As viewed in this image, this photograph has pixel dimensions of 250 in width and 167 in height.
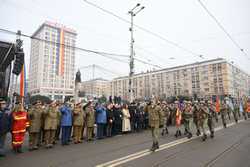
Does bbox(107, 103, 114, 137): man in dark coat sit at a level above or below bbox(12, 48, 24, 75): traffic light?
below

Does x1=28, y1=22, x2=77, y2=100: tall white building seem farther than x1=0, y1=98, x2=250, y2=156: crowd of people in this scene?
Yes

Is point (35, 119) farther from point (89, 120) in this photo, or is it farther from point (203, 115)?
point (203, 115)

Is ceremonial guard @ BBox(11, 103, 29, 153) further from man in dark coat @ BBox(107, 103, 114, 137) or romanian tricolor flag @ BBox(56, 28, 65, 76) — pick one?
romanian tricolor flag @ BBox(56, 28, 65, 76)

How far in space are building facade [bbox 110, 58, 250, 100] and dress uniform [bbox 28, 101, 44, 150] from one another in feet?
210

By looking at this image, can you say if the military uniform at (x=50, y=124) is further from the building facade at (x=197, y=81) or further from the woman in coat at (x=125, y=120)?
the building facade at (x=197, y=81)

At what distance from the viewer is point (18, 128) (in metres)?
7.00

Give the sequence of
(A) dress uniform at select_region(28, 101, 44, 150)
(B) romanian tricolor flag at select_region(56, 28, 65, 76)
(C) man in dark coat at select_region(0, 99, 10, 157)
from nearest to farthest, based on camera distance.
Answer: (C) man in dark coat at select_region(0, 99, 10, 157) → (A) dress uniform at select_region(28, 101, 44, 150) → (B) romanian tricolor flag at select_region(56, 28, 65, 76)

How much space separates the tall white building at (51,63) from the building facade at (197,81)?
1628 inches

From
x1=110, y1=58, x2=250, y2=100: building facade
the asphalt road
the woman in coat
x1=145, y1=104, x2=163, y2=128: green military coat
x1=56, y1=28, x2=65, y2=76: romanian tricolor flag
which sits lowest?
the asphalt road

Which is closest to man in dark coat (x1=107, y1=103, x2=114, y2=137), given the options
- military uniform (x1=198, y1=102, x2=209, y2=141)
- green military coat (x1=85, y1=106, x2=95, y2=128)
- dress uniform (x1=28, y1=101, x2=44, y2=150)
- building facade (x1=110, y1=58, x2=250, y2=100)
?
green military coat (x1=85, y1=106, x2=95, y2=128)

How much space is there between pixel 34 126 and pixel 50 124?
2.02ft

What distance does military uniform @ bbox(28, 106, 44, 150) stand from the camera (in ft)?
24.6

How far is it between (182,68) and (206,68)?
34.3ft

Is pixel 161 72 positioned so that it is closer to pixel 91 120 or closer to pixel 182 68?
pixel 182 68
